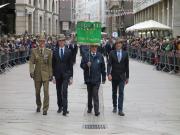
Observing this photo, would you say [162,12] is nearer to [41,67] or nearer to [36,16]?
[36,16]

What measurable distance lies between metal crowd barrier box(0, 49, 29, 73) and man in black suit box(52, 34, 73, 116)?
15516 mm

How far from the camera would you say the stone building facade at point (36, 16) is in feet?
192

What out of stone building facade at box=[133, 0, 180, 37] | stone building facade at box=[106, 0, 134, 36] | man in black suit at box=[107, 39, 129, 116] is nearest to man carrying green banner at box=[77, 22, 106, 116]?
man in black suit at box=[107, 39, 129, 116]

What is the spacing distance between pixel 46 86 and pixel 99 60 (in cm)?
142

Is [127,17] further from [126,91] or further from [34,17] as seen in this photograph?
[126,91]

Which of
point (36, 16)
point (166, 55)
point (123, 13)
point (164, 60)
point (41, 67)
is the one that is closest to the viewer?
point (41, 67)

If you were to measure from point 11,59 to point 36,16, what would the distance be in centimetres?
3221

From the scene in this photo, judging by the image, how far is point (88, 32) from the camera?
1548cm

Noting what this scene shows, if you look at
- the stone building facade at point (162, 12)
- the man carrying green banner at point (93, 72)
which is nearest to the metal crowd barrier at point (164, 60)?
the stone building facade at point (162, 12)

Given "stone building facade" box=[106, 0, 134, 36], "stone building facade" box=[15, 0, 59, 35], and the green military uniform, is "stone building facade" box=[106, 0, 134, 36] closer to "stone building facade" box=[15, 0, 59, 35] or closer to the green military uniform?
"stone building facade" box=[15, 0, 59, 35]

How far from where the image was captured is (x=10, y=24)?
211ft

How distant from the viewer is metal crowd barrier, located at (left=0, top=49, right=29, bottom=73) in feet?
101

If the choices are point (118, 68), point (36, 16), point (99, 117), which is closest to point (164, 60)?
point (118, 68)

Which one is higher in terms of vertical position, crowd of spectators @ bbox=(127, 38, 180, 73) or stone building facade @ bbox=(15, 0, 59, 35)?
stone building facade @ bbox=(15, 0, 59, 35)
